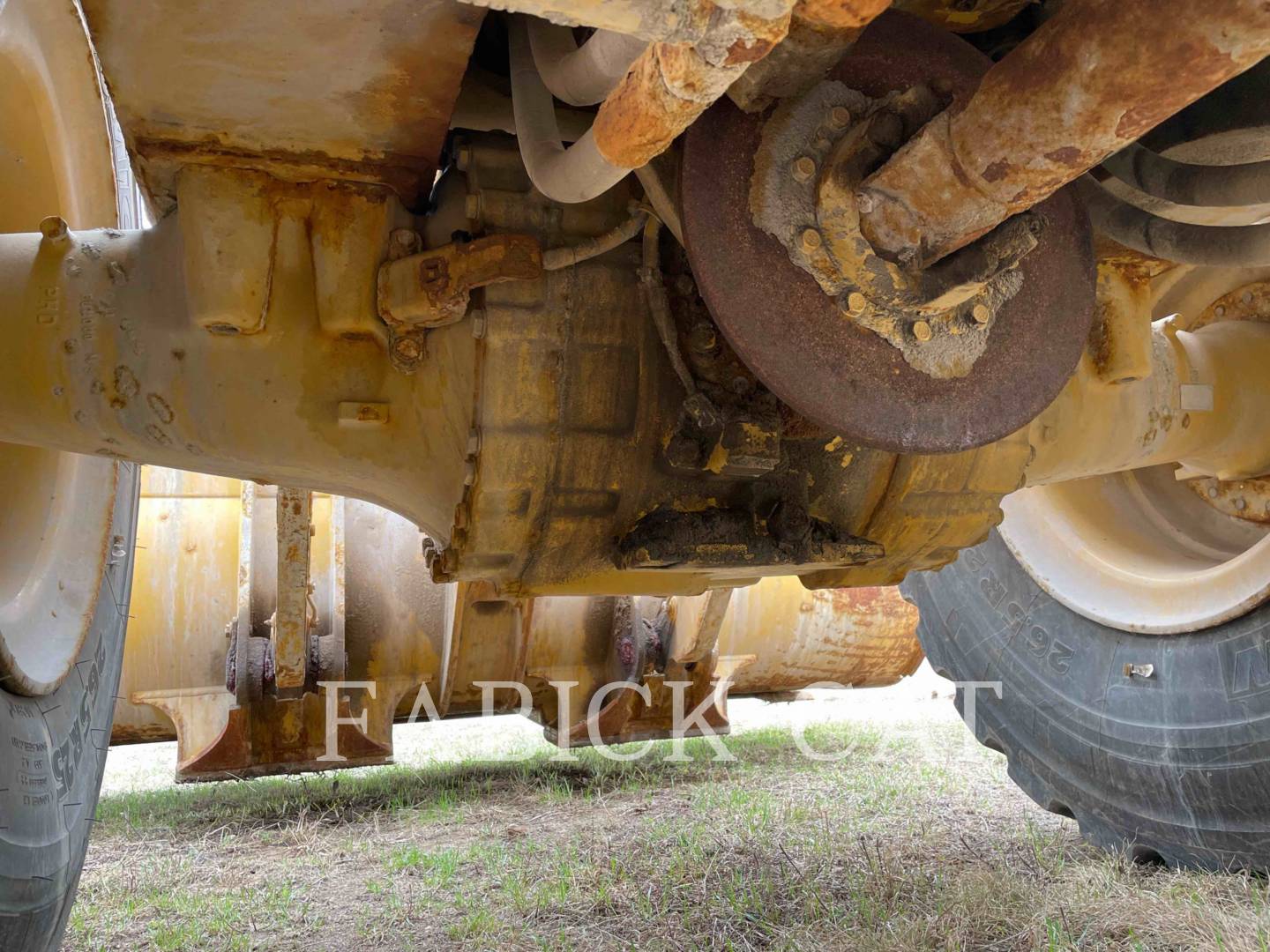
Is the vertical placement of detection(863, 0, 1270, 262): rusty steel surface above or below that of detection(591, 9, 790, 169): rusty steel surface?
above

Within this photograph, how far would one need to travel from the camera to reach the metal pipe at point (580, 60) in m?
0.97

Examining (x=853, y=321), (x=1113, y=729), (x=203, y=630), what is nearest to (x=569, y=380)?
(x=853, y=321)

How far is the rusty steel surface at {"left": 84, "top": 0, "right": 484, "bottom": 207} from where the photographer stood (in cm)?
111

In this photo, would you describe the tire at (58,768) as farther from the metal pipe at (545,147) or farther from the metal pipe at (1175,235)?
the metal pipe at (1175,235)

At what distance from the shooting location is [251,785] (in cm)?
396

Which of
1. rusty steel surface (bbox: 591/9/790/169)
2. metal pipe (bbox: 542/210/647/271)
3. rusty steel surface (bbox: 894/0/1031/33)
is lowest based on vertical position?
rusty steel surface (bbox: 591/9/790/169)

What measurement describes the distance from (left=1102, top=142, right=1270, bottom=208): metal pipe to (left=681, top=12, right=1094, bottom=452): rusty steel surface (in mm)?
132

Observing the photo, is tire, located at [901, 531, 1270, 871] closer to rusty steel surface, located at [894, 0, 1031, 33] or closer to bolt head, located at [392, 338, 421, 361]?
rusty steel surface, located at [894, 0, 1031, 33]

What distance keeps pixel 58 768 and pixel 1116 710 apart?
6.77 feet

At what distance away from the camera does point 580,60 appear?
107 centimetres

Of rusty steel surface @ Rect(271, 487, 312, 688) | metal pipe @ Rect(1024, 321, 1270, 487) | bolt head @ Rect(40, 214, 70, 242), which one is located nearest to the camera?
bolt head @ Rect(40, 214, 70, 242)

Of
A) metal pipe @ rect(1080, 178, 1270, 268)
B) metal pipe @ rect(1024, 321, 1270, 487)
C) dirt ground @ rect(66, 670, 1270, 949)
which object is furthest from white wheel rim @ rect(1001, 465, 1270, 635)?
metal pipe @ rect(1080, 178, 1270, 268)

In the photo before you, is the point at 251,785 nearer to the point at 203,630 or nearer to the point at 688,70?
the point at 203,630

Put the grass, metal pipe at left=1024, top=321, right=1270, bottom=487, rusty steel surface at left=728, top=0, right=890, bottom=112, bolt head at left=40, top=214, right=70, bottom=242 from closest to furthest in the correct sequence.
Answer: rusty steel surface at left=728, top=0, right=890, bottom=112, bolt head at left=40, top=214, right=70, bottom=242, metal pipe at left=1024, top=321, right=1270, bottom=487, the grass
